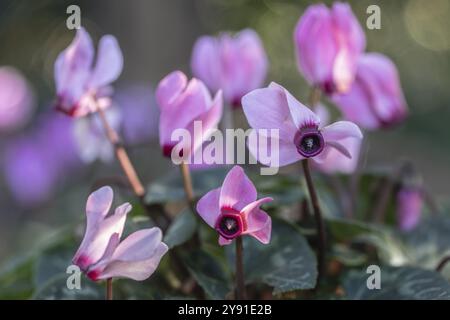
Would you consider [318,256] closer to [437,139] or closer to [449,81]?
[437,139]

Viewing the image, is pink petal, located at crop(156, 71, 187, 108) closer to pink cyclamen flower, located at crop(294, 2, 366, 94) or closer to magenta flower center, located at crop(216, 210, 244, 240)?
magenta flower center, located at crop(216, 210, 244, 240)

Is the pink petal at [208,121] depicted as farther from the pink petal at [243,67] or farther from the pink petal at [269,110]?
the pink petal at [243,67]

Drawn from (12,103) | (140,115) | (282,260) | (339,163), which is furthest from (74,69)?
(140,115)

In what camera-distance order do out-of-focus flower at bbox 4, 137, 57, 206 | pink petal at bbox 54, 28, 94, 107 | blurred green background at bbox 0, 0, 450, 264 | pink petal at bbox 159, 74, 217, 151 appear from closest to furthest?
1. pink petal at bbox 159, 74, 217, 151
2. pink petal at bbox 54, 28, 94, 107
3. out-of-focus flower at bbox 4, 137, 57, 206
4. blurred green background at bbox 0, 0, 450, 264

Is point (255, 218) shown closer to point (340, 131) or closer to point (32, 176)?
point (340, 131)

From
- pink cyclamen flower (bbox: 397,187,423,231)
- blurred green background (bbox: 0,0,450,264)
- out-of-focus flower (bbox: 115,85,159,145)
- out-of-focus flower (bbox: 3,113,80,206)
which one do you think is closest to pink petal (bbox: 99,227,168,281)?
pink cyclamen flower (bbox: 397,187,423,231)

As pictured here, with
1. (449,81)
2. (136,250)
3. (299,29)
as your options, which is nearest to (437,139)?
(449,81)
